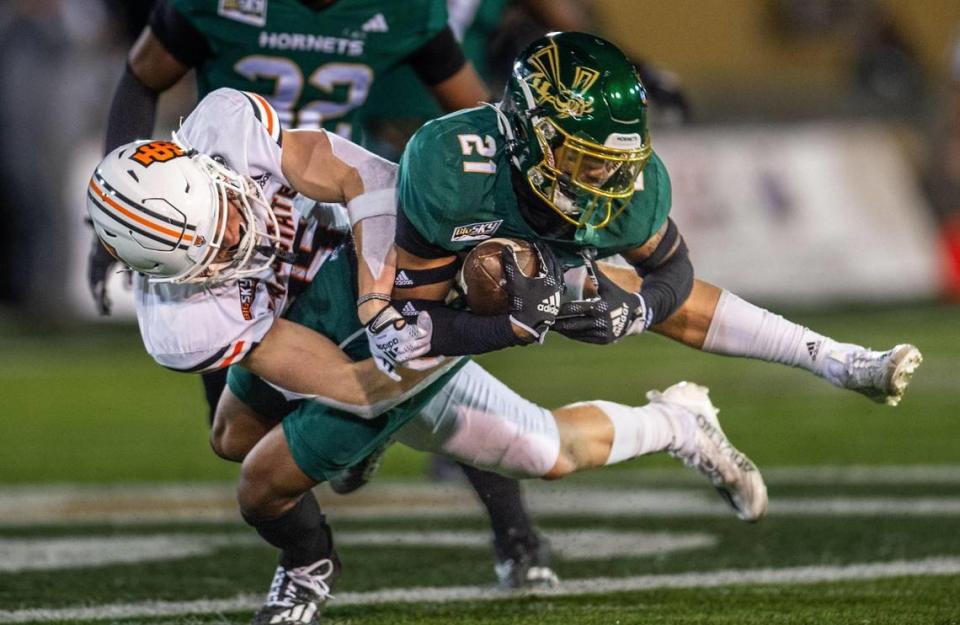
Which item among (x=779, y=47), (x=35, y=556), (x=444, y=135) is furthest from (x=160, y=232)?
(x=779, y=47)

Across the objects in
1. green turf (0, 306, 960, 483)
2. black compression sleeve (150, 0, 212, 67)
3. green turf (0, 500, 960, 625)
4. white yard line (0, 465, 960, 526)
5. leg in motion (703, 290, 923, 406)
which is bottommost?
green turf (0, 306, 960, 483)

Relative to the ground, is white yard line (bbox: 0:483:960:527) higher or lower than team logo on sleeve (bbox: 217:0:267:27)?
lower

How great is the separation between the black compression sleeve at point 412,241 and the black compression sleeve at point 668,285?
1.50 feet

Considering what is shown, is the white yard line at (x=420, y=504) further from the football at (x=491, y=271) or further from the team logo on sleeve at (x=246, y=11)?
the football at (x=491, y=271)

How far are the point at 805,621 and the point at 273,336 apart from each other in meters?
1.27

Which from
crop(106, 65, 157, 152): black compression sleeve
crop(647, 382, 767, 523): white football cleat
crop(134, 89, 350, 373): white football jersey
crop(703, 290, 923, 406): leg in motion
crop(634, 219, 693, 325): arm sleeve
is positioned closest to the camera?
crop(134, 89, 350, 373): white football jersey

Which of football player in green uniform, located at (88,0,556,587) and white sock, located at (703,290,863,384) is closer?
white sock, located at (703,290,863,384)

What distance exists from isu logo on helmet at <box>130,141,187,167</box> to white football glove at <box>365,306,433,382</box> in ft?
1.77

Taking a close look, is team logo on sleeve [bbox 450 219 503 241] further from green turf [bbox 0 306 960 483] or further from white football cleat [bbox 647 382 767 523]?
green turf [bbox 0 306 960 483]

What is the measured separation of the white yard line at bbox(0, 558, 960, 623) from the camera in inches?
148

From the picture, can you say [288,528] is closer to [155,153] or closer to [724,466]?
[155,153]

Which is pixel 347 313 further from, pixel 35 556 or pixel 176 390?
pixel 176 390

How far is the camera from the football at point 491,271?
132 inches

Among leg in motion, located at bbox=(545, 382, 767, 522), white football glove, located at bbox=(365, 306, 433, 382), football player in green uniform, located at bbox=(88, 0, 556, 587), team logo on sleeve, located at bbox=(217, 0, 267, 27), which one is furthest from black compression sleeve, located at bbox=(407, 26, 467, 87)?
white football glove, located at bbox=(365, 306, 433, 382)
